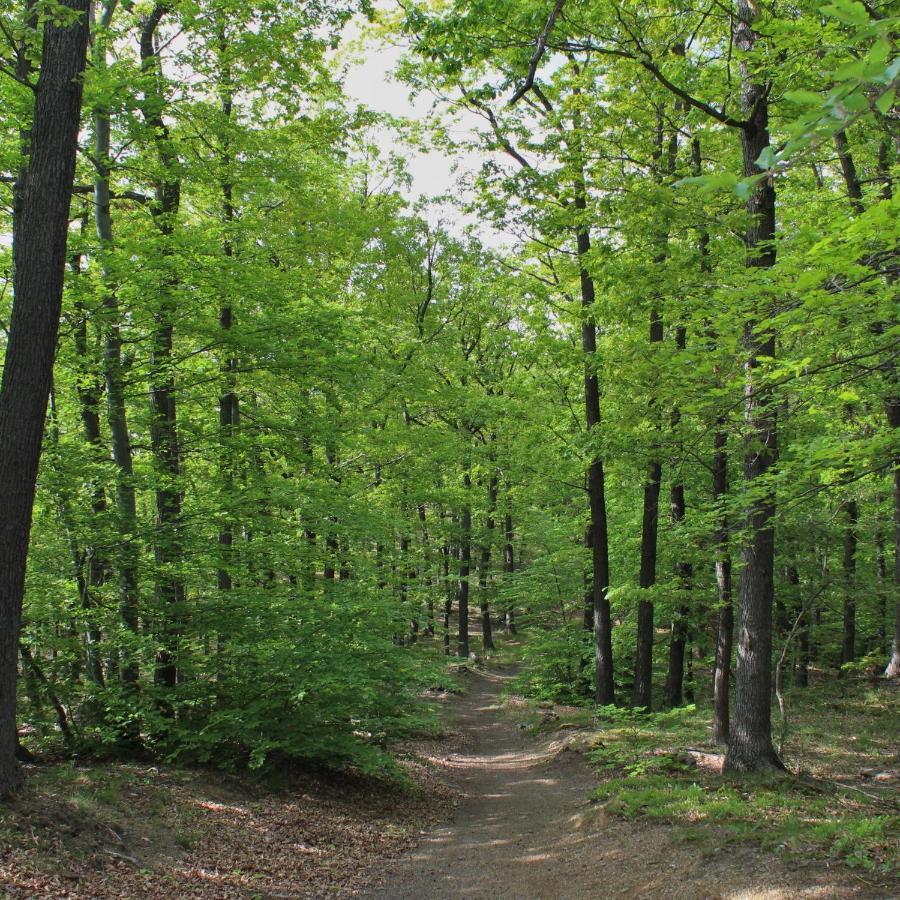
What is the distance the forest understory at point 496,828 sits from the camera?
5266 millimetres

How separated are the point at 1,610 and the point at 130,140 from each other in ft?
21.9

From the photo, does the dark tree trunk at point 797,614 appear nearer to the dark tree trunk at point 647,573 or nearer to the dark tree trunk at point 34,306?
the dark tree trunk at point 647,573

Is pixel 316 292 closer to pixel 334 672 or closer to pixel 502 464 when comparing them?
pixel 334 672

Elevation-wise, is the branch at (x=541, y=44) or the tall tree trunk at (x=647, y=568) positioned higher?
the branch at (x=541, y=44)

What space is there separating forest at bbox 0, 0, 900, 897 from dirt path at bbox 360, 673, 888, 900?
296mm

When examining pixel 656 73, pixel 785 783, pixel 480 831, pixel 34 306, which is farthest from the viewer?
pixel 480 831

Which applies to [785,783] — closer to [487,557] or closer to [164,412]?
[164,412]

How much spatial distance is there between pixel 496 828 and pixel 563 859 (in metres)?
1.84

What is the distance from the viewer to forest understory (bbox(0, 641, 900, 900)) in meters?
5.27

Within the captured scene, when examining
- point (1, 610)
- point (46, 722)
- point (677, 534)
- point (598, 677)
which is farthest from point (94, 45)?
point (598, 677)

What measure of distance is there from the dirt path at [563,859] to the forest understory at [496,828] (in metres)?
0.02

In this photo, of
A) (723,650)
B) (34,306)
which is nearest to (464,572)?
(723,650)

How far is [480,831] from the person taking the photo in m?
8.72

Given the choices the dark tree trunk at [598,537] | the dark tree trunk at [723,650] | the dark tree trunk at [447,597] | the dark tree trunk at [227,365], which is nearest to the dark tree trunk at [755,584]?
the dark tree trunk at [723,650]
